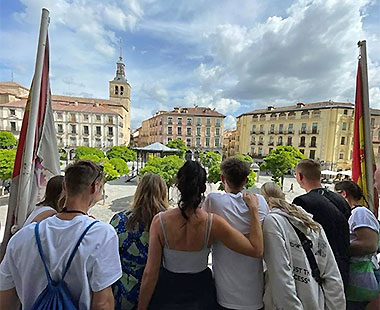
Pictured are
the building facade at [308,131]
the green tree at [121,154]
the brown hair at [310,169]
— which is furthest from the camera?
the building facade at [308,131]

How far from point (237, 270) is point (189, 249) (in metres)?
0.39

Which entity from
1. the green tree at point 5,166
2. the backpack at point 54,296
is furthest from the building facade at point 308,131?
the backpack at point 54,296

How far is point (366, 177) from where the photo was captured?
2.11 meters

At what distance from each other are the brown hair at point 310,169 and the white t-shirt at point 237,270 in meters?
0.67

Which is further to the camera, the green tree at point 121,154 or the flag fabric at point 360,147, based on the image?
the green tree at point 121,154

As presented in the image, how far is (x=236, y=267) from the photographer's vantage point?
1.35 m

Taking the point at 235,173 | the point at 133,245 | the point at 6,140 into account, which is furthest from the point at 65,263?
the point at 6,140

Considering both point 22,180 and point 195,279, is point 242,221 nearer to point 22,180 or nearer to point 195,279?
point 195,279

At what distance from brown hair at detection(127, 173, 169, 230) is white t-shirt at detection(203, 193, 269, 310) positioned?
1.50 ft

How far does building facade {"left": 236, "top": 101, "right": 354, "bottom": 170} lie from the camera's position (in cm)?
2784

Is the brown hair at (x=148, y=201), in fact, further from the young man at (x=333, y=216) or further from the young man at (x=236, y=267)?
Answer: the young man at (x=333, y=216)

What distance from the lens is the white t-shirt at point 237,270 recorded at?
1341 millimetres

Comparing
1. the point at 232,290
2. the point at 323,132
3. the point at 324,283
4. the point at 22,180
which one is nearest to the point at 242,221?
the point at 232,290

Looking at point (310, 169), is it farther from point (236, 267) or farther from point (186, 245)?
point (186, 245)
